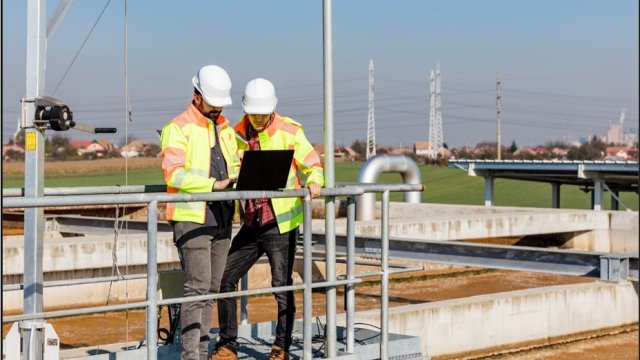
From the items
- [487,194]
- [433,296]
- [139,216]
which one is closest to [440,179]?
[487,194]

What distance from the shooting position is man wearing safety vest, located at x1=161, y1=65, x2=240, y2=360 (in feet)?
19.4

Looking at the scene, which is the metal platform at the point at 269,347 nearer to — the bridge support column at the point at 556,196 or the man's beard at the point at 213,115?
the man's beard at the point at 213,115

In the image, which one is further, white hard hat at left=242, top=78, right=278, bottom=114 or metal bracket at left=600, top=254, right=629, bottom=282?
metal bracket at left=600, top=254, right=629, bottom=282

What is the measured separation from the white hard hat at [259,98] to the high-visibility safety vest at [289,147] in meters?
0.16

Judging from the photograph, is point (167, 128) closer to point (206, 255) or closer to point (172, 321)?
point (206, 255)

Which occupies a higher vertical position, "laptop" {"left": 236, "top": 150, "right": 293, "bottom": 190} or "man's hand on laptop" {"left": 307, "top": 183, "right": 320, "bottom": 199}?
"laptop" {"left": 236, "top": 150, "right": 293, "bottom": 190}

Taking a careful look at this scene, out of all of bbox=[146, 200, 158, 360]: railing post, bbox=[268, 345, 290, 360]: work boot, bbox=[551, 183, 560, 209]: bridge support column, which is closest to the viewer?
bbox=[146, 200, 158, 360]: railing post

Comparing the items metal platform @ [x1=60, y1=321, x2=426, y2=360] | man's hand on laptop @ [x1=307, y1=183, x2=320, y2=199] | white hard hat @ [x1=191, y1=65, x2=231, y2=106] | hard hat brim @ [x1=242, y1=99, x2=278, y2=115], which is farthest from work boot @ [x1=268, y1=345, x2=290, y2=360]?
white hard hat @ [x1=191, y1=65, x2=231, y2=106]

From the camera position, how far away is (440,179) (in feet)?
146

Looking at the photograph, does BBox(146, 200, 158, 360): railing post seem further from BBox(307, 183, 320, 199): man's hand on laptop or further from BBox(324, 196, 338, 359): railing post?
BBox(324, 196, 338, 359): railing post

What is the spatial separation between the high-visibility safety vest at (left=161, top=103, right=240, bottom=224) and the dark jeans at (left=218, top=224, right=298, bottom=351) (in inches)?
30.4

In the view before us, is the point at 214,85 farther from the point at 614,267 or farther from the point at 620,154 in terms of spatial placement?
→ the point at 620,154

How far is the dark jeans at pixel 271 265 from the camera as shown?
671 centimetres

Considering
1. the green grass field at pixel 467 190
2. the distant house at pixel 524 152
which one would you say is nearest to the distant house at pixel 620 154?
the green grass field at pixel 467 190
